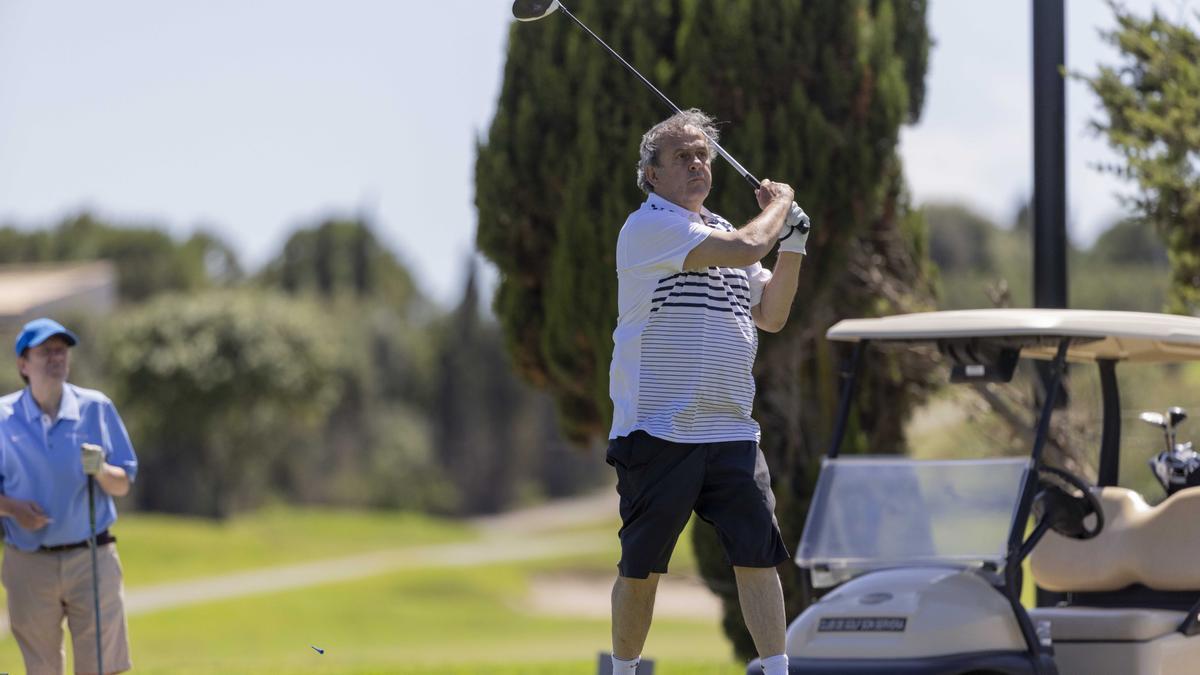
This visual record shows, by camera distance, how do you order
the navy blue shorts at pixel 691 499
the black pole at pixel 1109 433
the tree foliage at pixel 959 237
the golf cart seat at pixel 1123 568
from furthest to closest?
the tree foliage at pixel 959 237 < the black pole at pixel 1109 433 < the golf cart seat at pixel 1123 568 < the navy blue shorts at pixel 691 499

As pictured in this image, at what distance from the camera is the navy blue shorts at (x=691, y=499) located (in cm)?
470

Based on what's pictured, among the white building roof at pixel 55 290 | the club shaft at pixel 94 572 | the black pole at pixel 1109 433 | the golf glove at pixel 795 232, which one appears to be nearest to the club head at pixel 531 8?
the golf glove at pixel 795 232

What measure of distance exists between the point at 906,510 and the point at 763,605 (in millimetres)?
1664

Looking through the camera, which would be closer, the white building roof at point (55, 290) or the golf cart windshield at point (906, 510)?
the golf cart windshield at point (906, 510)

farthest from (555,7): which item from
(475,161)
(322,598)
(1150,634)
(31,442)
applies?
(322,598)

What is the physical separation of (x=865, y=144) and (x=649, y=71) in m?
Result: 1.18

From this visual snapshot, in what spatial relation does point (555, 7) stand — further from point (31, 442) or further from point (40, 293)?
point (40, 293)

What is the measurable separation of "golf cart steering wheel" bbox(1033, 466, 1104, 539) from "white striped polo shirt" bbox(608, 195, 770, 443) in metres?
1.69

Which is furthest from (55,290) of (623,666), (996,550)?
(623,666)

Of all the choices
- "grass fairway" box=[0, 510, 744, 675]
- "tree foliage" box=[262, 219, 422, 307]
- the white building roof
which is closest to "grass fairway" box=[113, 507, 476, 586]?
"grass fairway" box=[0, 510, 744, 675]

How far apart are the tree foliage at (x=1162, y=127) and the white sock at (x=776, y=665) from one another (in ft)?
16.0

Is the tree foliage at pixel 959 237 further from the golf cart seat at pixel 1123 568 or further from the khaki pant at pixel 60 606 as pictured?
the khaki pant at pixel 60 606

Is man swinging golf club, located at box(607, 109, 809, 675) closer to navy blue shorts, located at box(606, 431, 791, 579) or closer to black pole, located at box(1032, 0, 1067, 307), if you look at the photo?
navy blue shorts, located at box(606, 431, 791, 579)

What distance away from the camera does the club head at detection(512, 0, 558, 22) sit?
212 inches
